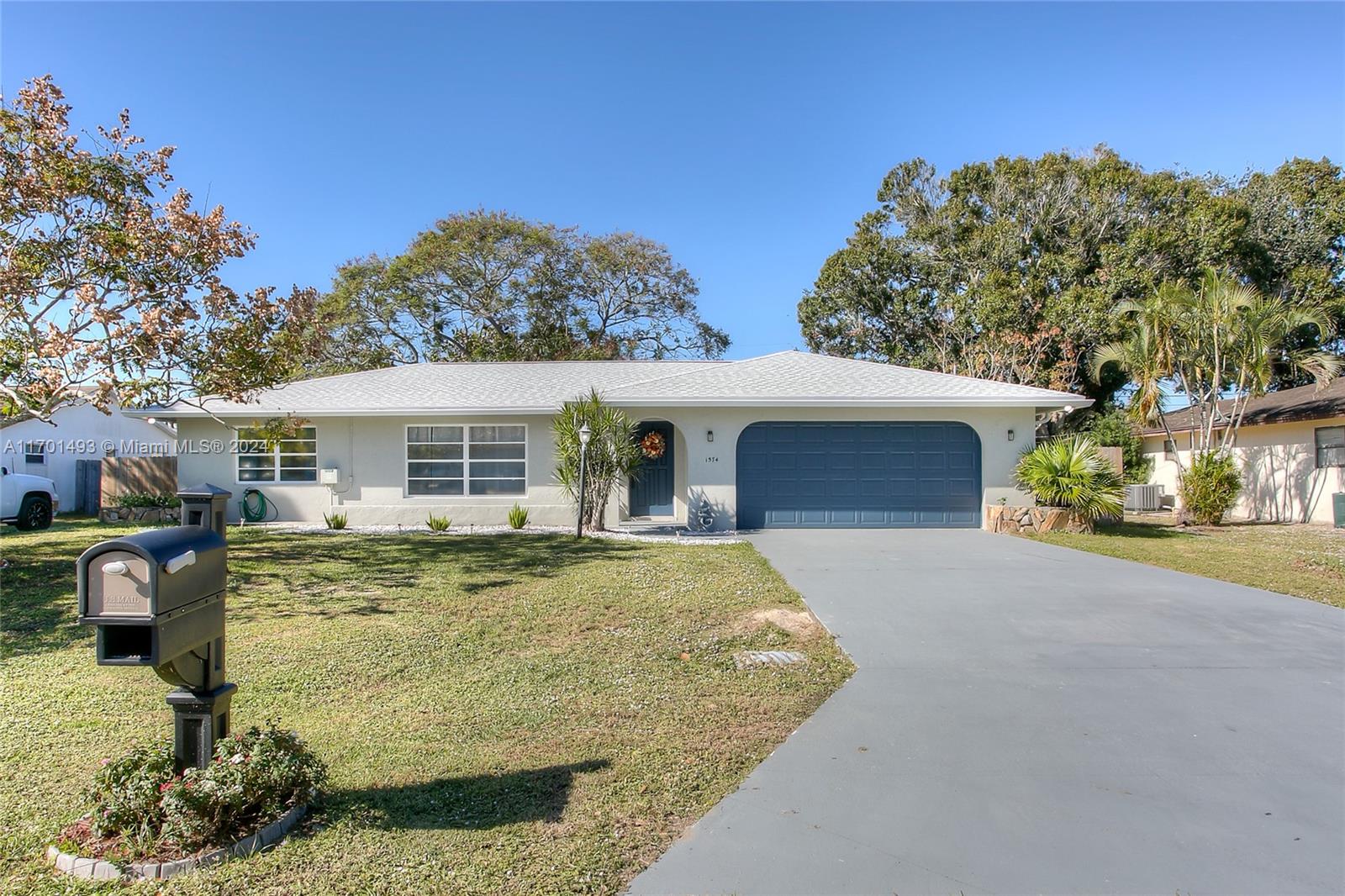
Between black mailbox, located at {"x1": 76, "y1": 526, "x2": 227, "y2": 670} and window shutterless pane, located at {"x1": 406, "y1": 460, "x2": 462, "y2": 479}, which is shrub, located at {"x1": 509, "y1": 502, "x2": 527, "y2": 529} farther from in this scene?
black mailbox, located at {"x1": 76, "y1": 526, "x2": 227, "y2": 670}

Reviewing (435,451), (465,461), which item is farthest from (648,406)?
(435,451)

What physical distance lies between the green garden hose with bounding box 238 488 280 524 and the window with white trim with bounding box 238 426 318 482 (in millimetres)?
437

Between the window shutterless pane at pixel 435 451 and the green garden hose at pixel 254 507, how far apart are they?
3.18 meters

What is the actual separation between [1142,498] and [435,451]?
59.2 feet

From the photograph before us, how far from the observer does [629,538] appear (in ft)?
A: 41.7

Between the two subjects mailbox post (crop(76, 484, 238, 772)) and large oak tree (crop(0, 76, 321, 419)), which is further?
large oak tree (crop(0, 76, 321, 419))

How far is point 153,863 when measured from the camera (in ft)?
9.20

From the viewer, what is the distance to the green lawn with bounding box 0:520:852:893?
9.68ft

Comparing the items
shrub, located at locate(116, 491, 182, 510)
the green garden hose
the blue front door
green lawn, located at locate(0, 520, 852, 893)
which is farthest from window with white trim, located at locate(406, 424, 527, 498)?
green lawn, located at locate(0, 520, 852, 893)

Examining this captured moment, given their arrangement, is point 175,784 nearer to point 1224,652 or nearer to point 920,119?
point 1224,652

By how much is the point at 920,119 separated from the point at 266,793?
1621 centimetres

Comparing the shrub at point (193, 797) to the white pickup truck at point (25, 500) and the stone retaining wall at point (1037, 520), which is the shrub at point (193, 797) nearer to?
the stone retaining wall at point (1037, 520)

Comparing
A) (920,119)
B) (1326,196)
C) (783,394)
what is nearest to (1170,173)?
(1326,196)

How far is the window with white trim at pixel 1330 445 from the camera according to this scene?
53.8 feet
